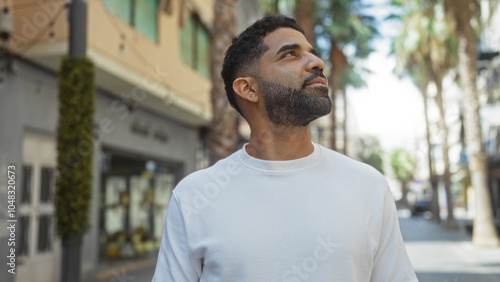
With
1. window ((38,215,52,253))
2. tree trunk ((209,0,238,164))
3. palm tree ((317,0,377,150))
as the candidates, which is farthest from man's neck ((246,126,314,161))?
palm tree ((317,0,377,150))

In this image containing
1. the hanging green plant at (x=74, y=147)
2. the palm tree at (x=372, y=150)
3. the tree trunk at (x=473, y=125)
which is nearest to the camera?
the hanging green plant at (x=74, y=147)

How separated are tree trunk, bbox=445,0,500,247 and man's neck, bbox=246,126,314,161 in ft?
48.9

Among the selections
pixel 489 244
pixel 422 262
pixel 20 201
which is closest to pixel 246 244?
pixel 20 201

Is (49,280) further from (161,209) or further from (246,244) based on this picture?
(246,244)

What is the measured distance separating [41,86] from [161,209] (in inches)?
302

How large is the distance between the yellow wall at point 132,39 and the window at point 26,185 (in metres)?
2.30

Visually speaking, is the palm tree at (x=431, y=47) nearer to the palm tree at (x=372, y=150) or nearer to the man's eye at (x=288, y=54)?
the man's eye at (x=288, y=54)

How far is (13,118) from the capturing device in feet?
31.6

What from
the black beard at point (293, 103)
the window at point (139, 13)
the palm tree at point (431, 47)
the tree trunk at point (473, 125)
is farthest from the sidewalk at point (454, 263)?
the palm tree at point (431, 47)

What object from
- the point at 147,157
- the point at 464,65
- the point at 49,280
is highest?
the point at 464,65

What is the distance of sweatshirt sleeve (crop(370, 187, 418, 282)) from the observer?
163 centimetres

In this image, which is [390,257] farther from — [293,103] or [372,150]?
[372,150]

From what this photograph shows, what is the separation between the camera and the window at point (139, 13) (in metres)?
12.1

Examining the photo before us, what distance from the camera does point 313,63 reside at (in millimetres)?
1732
